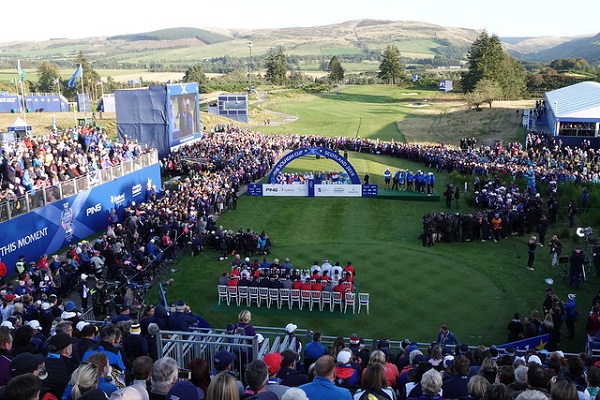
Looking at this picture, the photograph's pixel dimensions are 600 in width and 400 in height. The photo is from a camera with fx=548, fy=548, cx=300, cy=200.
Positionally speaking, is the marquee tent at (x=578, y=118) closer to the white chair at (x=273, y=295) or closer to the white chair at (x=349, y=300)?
the white chair at (x=349, y=300)

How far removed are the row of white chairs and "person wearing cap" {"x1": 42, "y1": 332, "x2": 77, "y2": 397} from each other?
9.68m

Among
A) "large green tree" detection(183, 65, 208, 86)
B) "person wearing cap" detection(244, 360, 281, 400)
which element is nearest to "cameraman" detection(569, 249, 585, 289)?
"person wearing cap" detection(244, 360, 281, 400)

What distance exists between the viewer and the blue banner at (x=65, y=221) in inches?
768

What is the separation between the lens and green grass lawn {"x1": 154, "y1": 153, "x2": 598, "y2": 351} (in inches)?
602

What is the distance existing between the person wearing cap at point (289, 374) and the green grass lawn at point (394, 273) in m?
7.61

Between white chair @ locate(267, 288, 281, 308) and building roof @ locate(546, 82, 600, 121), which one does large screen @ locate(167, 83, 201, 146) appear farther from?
building roof @ locate(546, 82, 600, 121)

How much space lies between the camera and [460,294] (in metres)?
17.2

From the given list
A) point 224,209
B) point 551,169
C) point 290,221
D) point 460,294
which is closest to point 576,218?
point 551,169

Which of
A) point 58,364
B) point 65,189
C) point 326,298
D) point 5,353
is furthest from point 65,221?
point 58,364

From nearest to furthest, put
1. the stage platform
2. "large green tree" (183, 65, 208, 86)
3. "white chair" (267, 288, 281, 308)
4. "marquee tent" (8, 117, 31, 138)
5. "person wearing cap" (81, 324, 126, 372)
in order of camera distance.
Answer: "person wearing cap" (81, 324, 126, 372), "white chair" (267, 288, 281, 308), the stage platform, "marquee tent" (8, 117, 31, 138), "large green tree" (183, 65, 208, 86)

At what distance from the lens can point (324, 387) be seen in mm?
5691

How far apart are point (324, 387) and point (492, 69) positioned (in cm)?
7999

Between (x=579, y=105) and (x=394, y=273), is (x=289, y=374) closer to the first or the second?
(x=394, y=273)

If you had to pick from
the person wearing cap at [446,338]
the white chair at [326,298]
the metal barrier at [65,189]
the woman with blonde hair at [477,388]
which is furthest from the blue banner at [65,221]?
the woman with blonde hair at [477,388]
